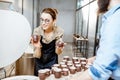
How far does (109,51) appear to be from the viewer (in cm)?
87

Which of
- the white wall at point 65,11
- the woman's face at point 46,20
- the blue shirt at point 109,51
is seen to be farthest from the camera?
the white wall at point 65,11

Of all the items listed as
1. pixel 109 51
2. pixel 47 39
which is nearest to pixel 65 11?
pixel 47 39

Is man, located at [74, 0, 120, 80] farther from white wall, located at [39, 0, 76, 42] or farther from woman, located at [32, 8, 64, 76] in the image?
white wall, located at [39, 0, 76, 42]

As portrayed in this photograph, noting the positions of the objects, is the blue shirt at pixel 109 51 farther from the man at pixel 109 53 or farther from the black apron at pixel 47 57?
the black apron at pixel 47 57

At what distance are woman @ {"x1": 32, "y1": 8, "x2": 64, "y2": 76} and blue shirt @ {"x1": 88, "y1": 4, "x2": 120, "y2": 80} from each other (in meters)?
1.41

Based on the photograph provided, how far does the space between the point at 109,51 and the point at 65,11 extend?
10.8 metres

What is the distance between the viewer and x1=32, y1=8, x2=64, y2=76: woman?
2312 mm

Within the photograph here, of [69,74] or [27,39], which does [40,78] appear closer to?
[69,74]

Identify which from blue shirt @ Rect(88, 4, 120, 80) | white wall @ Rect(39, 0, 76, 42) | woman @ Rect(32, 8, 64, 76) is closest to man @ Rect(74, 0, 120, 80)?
blue shirt @ Rect(88, 4, 120, 80)

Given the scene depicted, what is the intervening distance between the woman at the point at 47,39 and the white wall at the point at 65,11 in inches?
359

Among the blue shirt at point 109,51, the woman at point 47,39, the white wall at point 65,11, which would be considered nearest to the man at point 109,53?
the blue shirt at point 109,51

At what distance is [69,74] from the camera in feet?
5.74

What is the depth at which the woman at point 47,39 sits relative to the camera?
231 cm

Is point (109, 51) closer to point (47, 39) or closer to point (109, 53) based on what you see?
point (109, 53)
